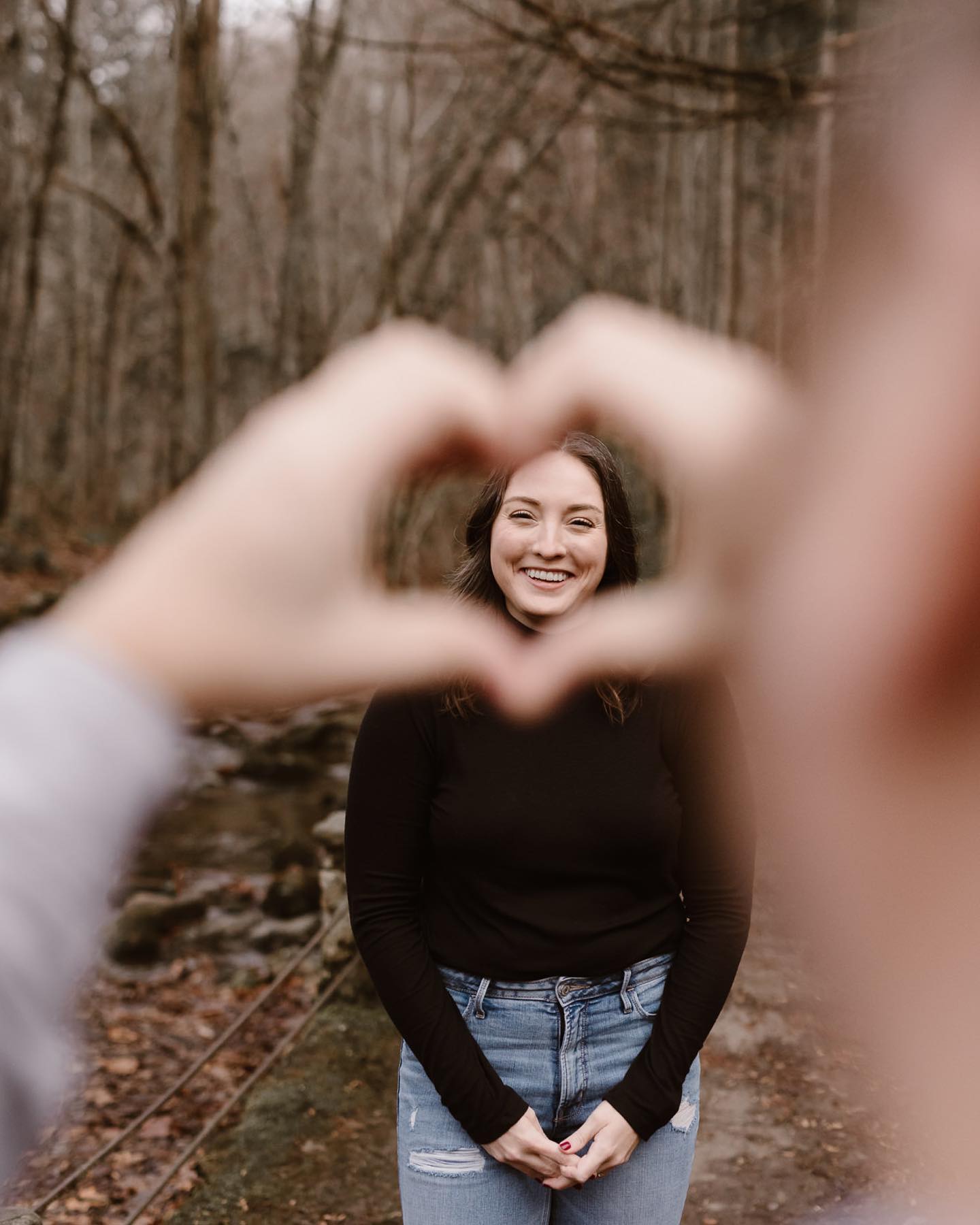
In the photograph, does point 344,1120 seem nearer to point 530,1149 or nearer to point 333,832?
point 333,832

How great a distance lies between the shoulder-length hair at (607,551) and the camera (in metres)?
1.37

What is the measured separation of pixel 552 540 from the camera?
1288mm

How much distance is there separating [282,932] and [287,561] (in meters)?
5.20

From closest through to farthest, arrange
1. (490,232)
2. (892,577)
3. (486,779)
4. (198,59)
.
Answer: (892,577)
(486,779)
(198,59)
(490,232)

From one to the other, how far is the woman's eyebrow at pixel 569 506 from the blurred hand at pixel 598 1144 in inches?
34.0

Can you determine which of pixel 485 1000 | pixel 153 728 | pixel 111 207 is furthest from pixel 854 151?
pixel 111 207

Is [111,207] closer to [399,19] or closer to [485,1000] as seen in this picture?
[399,19]

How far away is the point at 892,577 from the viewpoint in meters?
0.37

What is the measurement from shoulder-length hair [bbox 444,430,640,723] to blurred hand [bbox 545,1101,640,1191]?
0.57 meters

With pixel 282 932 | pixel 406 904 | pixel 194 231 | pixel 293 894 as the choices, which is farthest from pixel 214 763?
pixel 406 904

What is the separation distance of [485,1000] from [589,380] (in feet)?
4.14

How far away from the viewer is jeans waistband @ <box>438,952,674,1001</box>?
1531 mm

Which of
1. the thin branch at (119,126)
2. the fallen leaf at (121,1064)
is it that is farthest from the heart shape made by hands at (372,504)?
the thin branch at (119,126)

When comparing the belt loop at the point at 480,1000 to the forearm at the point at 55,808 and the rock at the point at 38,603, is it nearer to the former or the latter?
the forearm at the point at 55,808
